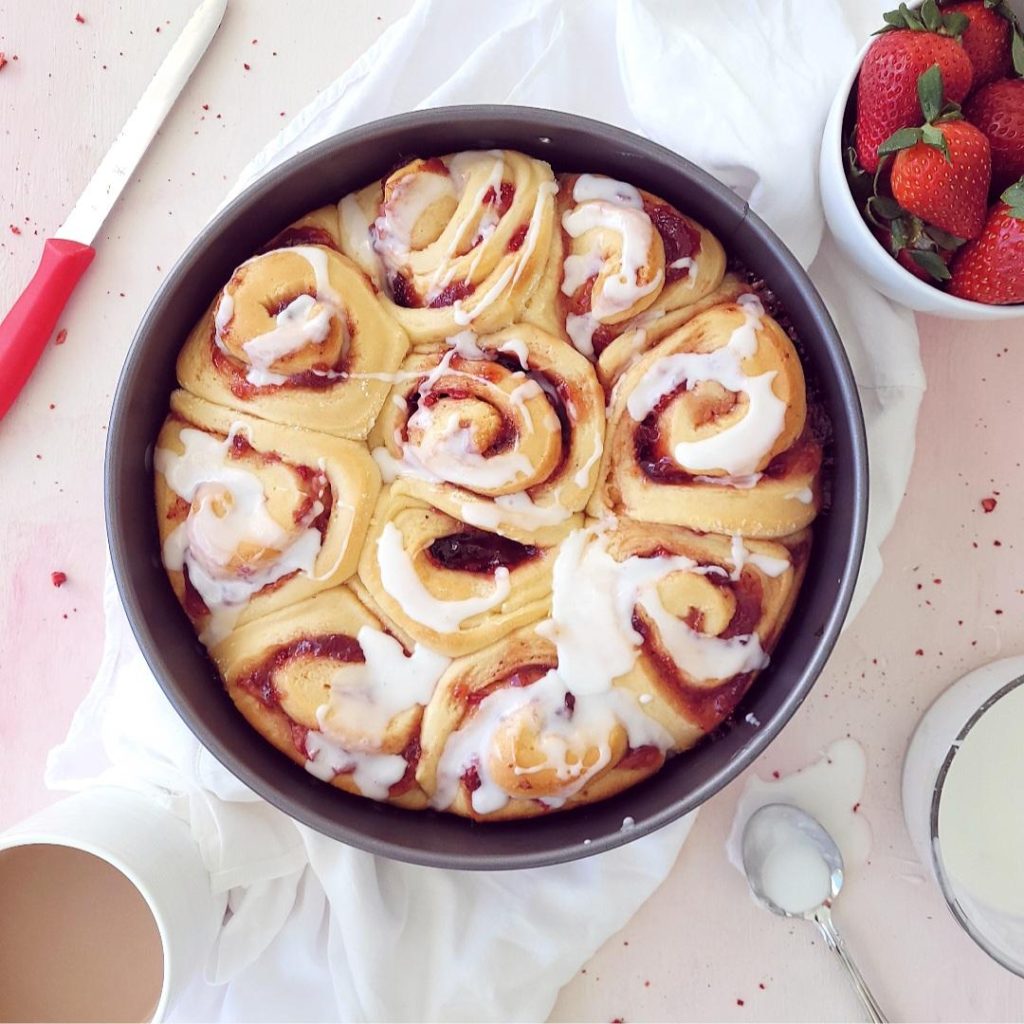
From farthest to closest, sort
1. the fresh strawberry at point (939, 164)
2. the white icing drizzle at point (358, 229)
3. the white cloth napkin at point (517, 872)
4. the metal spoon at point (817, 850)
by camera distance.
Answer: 1. the metal spoon at point (817, 850)
2. the white cloth napkin at point (517, 872)
3. the white icing drizzle at point (358, 229)
4. the fresh strawberry at point (939, 164)

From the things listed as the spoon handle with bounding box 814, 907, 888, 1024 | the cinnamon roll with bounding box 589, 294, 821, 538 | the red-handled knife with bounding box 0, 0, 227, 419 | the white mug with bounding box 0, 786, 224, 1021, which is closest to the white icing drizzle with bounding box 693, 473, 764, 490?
the cinnamon roll with bounding box 589, 294, 821, 538

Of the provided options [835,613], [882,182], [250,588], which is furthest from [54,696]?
[882,182]

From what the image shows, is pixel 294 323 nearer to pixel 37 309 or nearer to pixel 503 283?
pixel 503 283

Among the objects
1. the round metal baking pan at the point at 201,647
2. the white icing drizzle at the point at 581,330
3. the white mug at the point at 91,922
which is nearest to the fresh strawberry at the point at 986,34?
the round metal baking pan at the point at 201,647

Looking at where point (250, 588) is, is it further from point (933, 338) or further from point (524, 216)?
point (933, 338)

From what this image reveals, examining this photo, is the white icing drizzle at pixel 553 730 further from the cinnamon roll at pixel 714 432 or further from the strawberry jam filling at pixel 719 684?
the cinnamon roll at pixel 714 432

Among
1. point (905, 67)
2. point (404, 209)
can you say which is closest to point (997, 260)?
point (905, 67)

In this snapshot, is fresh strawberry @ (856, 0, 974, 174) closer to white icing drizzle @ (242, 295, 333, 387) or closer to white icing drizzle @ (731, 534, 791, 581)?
white icing drizzle @ (731, 534, 791, 581)
